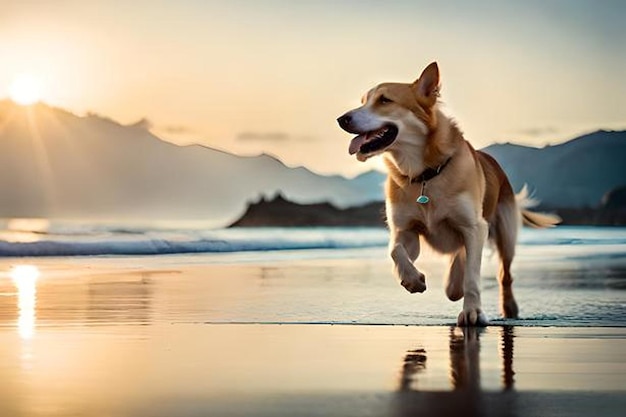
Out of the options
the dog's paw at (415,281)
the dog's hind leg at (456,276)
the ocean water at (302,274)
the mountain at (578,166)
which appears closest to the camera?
the dog's paw at (415,281)

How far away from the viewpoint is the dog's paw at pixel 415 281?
19.0 feet

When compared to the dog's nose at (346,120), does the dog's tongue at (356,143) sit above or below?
below

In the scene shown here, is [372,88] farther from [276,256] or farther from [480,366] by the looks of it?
[276,256]

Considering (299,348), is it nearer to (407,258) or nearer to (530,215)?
(407,258)

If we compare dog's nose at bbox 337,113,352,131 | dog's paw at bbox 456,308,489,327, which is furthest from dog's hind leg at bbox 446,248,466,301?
dog's nose at bbox 337,113,352,131

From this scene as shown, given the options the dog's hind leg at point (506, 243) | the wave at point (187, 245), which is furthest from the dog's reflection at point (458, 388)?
the wave at point (187, 245)

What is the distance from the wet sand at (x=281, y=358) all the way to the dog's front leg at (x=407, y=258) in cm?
22

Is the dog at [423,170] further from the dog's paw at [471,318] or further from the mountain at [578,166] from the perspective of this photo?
the mountain at [578,166]

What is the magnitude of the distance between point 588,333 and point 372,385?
2.09m

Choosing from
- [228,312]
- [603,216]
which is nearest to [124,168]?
[603,216]

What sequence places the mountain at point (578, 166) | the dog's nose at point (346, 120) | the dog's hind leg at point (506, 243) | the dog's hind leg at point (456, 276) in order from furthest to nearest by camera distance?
the mountain at point (578, 166)
the dog's hind leg at point (506, 243)
the dog's hind leg at point (456, 276)
the dog's nose at point (346, 120)

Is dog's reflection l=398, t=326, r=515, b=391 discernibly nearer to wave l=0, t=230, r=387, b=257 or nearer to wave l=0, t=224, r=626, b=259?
wave l=0, t=224, r=626, b=259

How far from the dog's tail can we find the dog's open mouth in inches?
→ 73.6

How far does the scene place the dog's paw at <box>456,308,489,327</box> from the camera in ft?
19.7
